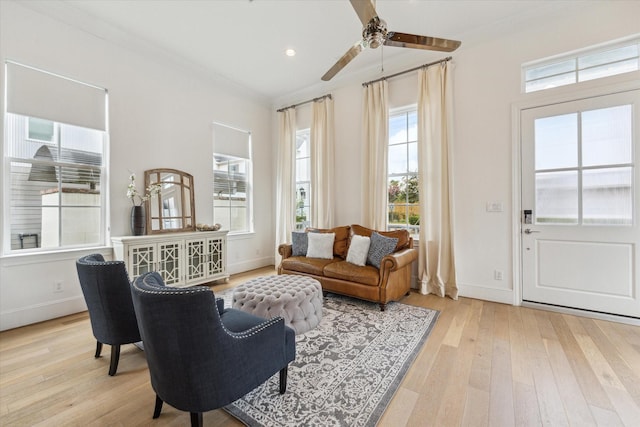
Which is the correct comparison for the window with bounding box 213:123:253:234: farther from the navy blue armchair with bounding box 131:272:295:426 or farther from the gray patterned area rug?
the navy blue armchair with bounding box 131:272:295:426

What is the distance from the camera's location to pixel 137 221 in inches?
140

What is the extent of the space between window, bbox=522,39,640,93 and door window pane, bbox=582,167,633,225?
1098mm

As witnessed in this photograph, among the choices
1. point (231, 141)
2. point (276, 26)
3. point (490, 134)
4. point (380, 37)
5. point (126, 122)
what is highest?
point (276, 26)

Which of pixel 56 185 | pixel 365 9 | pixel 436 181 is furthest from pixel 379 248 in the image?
pixel 56 185

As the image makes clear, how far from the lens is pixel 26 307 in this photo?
9.42ft

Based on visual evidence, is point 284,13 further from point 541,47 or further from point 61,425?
point 61,425

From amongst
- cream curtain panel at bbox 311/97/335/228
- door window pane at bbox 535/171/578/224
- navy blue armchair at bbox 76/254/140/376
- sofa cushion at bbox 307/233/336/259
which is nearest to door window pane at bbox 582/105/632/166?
door window pane at bbox 535/171/578/224

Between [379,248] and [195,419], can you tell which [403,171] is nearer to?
[379,248]

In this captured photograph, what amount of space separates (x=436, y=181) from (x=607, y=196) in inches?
68.3

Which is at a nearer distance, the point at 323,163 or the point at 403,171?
the point at 403,171

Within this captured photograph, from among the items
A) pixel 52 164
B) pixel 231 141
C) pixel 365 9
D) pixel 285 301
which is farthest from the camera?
pixel 231 141

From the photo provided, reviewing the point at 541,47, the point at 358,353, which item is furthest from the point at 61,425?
the point at 541,47

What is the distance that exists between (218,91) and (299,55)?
66.6 inches

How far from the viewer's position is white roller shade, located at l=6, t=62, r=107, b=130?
2820 millimetres
